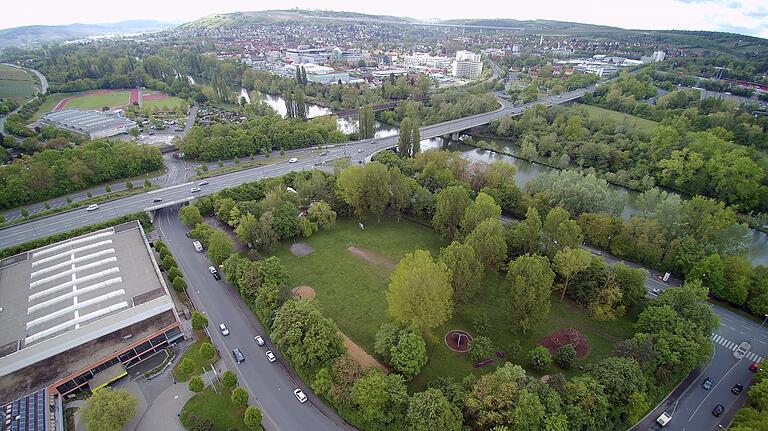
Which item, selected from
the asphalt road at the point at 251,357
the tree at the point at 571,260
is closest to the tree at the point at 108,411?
the asphalt road at the point at 251,357

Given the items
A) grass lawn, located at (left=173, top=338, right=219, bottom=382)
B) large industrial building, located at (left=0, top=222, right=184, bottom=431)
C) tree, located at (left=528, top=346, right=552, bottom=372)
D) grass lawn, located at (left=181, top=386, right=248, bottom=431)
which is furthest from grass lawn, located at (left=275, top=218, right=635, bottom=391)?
large industrial building, located at (left=0, top=222, right=184, bottom=431)

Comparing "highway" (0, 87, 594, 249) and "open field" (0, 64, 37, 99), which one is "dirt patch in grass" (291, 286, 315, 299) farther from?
"open field" (0, 64, 37, 99)

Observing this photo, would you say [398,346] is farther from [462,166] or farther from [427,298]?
[462,166]

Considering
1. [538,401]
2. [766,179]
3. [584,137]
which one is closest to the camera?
[538,401]

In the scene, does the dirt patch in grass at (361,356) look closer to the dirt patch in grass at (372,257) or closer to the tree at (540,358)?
the dirt patch in grass at (372,257)

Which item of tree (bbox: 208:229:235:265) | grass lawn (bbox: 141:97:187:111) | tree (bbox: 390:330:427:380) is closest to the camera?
tree (bbox: 390:330:427:380)

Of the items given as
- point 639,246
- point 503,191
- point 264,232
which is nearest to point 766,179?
point 639,246
